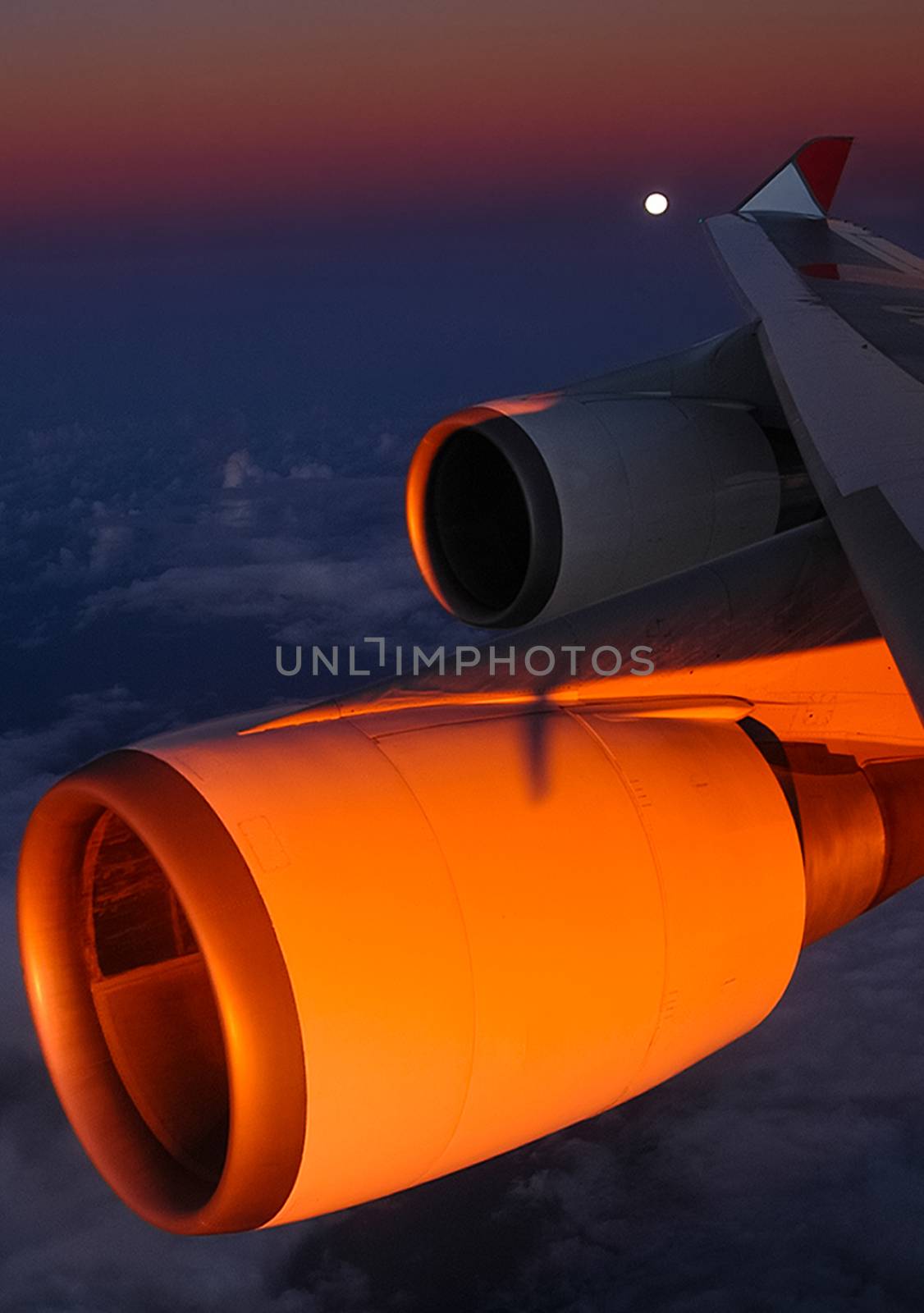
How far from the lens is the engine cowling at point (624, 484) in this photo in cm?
484

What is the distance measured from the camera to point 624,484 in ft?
16.0

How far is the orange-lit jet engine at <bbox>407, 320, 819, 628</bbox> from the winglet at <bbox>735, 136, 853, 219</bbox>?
154cm

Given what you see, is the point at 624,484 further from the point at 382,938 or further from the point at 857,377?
the point at 382,938

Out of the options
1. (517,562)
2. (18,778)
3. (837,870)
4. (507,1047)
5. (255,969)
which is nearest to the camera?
(255,969)

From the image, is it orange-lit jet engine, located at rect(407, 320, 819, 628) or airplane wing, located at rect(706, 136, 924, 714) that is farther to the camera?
orange-lit jet engine, located at rect(407, 320, 819, 628)

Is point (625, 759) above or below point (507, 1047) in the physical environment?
above

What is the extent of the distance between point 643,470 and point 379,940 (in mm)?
3371

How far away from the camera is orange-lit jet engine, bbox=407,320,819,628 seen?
4844mm

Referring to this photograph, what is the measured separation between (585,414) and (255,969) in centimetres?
369

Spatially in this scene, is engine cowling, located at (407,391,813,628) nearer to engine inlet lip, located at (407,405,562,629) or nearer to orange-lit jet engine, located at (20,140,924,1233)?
engine inlet lip, located at (407,405,562,629)

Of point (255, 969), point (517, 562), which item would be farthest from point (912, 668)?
point (517, 562)

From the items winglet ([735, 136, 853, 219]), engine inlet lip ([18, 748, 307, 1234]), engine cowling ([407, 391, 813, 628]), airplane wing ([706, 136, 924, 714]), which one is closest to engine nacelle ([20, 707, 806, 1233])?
engine inlet lip ([18, 748, 307, 1234])

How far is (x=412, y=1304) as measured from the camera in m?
47.3

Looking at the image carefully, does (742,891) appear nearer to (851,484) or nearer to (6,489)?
(851,484)
